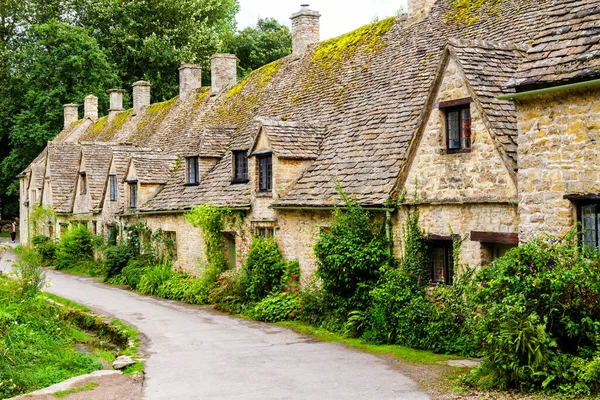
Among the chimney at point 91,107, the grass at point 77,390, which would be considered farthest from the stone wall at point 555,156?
the chimney at point 91,107

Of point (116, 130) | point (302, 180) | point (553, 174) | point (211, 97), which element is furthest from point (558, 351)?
point (116, 130)

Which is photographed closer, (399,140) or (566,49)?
(566,49)

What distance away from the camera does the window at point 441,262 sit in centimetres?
1479

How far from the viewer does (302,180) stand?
19.7m

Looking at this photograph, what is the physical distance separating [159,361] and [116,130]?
32.0 meters

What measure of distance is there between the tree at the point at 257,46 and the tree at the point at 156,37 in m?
1.87

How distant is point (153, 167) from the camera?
2948cm

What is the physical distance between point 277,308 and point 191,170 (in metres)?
9.70

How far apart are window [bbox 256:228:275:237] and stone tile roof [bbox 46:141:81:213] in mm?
19718

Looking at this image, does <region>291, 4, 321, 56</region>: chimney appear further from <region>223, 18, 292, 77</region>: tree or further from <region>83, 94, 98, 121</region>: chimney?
<region>83, 94, 98, 121</region>: chimney

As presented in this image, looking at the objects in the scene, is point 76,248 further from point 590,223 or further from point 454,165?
point 590,223

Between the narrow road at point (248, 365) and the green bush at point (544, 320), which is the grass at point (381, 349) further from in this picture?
the green bush at point (544, 320)

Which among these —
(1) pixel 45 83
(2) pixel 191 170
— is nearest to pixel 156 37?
(1) pixel 45 83

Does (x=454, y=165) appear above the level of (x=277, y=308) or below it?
above
